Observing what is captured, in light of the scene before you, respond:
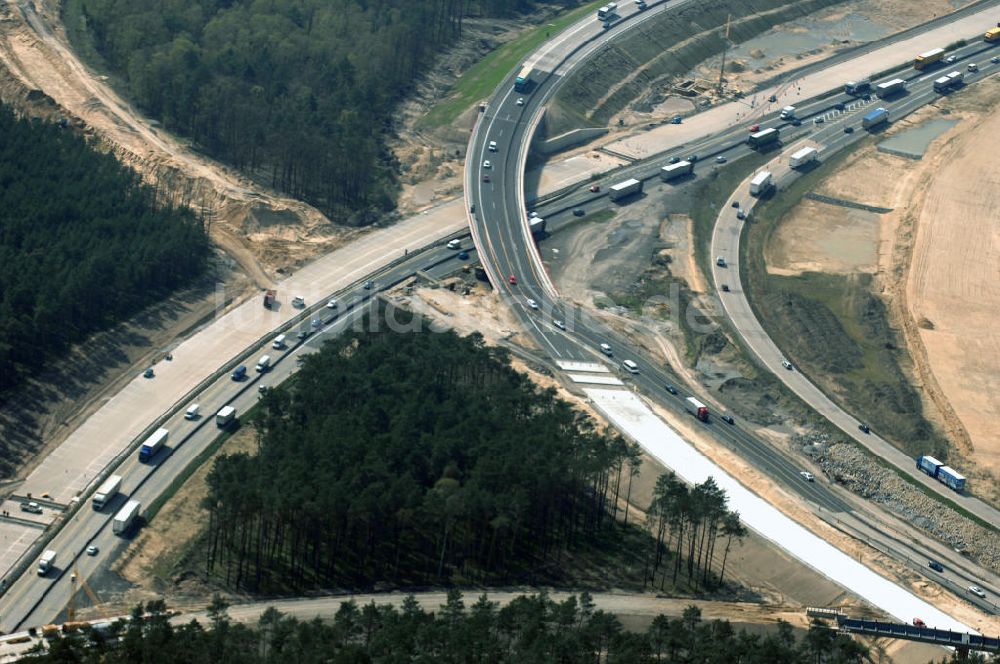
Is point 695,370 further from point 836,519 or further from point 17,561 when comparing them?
point 17,561

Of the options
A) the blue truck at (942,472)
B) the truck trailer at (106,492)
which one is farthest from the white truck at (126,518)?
the blue truck at (942,472)

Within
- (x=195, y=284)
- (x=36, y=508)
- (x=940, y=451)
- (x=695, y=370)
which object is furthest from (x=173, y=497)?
(x=940, y=451)

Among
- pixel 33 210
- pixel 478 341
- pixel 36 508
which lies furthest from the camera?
pixel 33 210

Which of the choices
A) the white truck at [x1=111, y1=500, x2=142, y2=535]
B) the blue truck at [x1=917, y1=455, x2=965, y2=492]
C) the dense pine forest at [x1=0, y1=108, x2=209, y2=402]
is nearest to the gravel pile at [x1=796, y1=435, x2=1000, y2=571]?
the blue truck at [x1=917, y1=455, x2=965, y2=492]

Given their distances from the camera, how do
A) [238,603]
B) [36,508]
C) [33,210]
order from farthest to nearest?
[33,210]
[36,508]
[238,603]

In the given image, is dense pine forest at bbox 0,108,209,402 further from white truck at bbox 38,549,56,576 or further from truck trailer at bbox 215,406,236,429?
white truck at bbox 38,549,56,576
